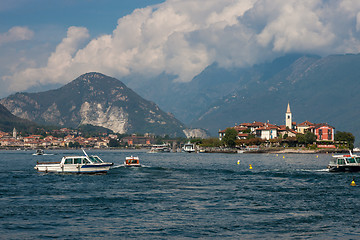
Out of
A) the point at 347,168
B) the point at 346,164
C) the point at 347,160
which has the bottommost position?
the point at 347,168

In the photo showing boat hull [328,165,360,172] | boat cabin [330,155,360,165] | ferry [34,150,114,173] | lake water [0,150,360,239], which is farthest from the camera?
boat cabin [330,155,360,165]

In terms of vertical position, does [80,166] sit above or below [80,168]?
above

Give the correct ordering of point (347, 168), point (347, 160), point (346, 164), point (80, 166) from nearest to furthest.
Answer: point (80, 166)
point (347, 168)
point (346, 164)
point (347, 160)

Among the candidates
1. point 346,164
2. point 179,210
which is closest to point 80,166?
point 179,210

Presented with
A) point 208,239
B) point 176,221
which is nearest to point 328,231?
point 208,239

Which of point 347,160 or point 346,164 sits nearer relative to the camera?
point 346,164

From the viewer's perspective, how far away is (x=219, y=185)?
234 feet

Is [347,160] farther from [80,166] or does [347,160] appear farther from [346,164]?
[80,166]

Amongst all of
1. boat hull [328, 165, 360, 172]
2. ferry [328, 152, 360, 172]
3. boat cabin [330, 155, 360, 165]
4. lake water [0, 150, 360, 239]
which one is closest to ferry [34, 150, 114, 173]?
lake water [0, 150, 360, 239]

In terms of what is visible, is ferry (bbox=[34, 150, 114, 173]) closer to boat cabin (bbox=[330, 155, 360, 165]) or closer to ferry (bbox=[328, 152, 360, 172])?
ferry (bbox=[328, 152, 360, 172])

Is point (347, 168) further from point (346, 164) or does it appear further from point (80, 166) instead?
point (80, 166)

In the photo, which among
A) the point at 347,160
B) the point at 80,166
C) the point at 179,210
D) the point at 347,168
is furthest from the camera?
the point at 347,160

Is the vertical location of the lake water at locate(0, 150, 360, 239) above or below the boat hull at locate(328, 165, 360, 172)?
below

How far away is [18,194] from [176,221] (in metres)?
26.0
